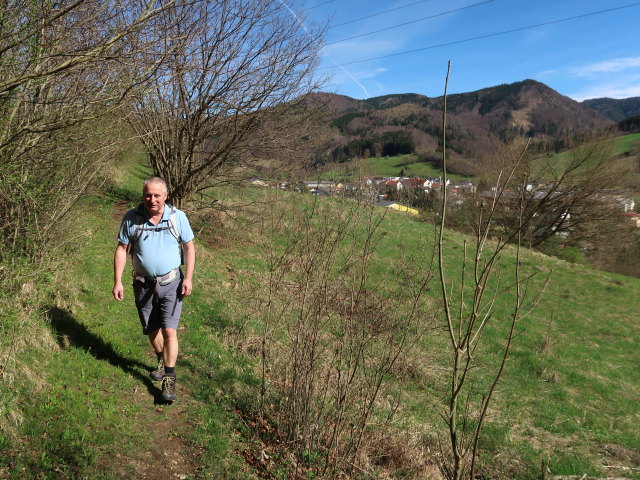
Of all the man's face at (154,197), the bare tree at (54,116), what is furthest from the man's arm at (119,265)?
the bare tree at (54,116)

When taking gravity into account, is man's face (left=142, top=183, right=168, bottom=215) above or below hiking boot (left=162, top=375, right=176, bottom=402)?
above

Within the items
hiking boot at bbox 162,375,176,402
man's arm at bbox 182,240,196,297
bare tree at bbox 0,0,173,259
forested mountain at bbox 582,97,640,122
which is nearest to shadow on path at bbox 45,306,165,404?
hiking boot at bbox 162,375,176,402

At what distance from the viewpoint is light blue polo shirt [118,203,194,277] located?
3.22m

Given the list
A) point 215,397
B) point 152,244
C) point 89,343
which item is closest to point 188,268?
point 152,244

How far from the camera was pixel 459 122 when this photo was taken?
37188 mm

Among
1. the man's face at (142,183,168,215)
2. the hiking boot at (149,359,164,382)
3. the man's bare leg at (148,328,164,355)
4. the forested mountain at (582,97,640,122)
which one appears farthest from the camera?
the forested mountain at (582,97,640,122)

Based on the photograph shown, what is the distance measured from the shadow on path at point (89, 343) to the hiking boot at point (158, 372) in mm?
67

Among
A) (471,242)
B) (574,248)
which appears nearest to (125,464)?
(471,242)

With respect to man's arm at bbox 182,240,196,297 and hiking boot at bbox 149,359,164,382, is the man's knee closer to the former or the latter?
man's arm at bbox 182,240,196,297

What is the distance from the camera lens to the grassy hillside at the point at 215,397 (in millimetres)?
2848

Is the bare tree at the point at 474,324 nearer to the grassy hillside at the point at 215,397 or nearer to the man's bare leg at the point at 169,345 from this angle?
the grassy hillside at the point at 215,397

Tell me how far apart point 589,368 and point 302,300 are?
365 inches

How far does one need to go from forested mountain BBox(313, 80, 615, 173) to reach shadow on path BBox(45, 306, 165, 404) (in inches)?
128

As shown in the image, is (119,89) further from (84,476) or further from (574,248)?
(574,248)
